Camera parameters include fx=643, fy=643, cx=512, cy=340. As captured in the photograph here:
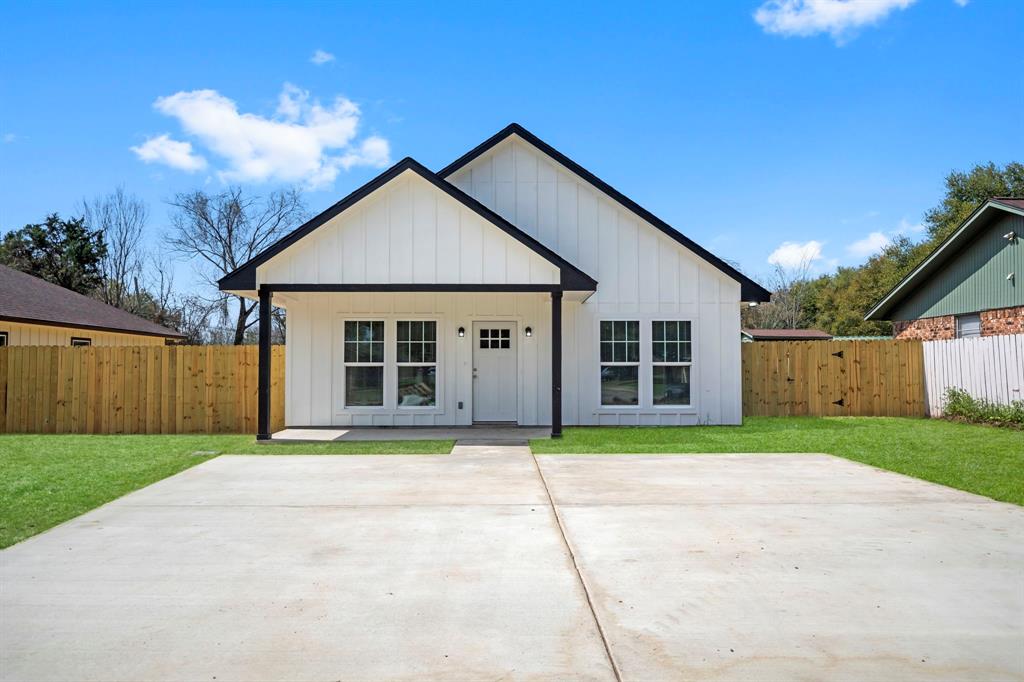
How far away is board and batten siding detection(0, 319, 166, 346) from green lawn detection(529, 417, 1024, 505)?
1400 centimetres

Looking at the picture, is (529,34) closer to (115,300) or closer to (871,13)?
(871,13)

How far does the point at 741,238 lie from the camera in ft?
133

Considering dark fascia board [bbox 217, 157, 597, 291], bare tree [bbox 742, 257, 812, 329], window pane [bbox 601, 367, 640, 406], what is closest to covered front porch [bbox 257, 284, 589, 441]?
window pane [bbox 601, 367, 640, 406]

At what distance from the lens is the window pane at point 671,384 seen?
13586mm

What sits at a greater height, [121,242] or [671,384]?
[121,242]

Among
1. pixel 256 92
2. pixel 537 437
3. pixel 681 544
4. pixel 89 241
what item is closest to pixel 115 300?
pixel 89 241

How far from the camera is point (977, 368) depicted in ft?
46.5

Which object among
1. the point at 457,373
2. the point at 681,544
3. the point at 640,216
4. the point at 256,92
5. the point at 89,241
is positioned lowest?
the point at 681,544

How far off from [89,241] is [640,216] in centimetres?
3393

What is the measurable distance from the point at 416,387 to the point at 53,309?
40.2 ft

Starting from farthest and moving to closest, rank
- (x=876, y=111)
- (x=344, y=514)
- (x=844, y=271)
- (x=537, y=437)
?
(x=844, y=271) < (x=876, y=111) < (x=537, y=437) < (x=344, y=514)

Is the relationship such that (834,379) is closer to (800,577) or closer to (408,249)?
(408,249)

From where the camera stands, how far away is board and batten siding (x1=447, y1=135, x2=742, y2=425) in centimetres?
1350

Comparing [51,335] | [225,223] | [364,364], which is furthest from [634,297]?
[225,223]
